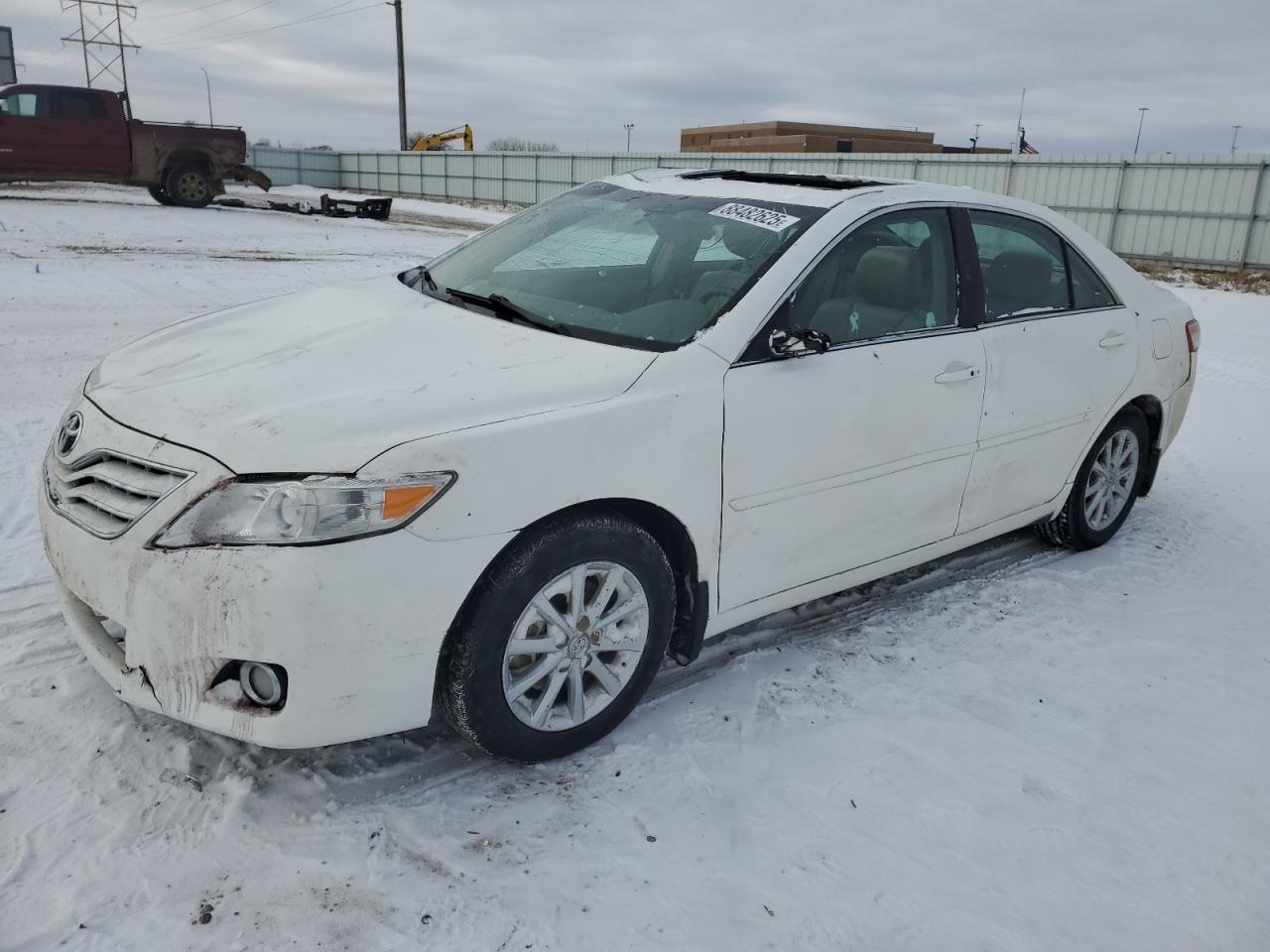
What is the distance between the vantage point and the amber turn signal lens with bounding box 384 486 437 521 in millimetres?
2297

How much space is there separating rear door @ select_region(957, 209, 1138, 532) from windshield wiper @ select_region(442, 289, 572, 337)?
168cm

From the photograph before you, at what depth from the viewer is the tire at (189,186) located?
2011 cm

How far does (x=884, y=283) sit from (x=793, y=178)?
68 cm

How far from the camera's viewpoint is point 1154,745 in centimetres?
307

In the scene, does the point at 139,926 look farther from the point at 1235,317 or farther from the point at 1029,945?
the point at 1235,317

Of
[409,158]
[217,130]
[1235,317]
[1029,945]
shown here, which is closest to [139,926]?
[1029,945]

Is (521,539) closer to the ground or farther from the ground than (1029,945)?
farther from the ground

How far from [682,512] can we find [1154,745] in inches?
67.3

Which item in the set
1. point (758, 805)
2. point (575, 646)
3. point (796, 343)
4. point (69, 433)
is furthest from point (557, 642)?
point (69, 433)

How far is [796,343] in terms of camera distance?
3.01 m

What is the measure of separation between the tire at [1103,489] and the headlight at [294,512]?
3.31 metres

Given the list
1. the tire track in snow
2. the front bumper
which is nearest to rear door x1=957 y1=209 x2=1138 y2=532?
the tire track in snow

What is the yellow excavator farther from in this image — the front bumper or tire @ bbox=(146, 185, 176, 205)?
the front bumper

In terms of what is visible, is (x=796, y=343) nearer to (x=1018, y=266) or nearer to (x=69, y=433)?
(x=1018, y=266)
